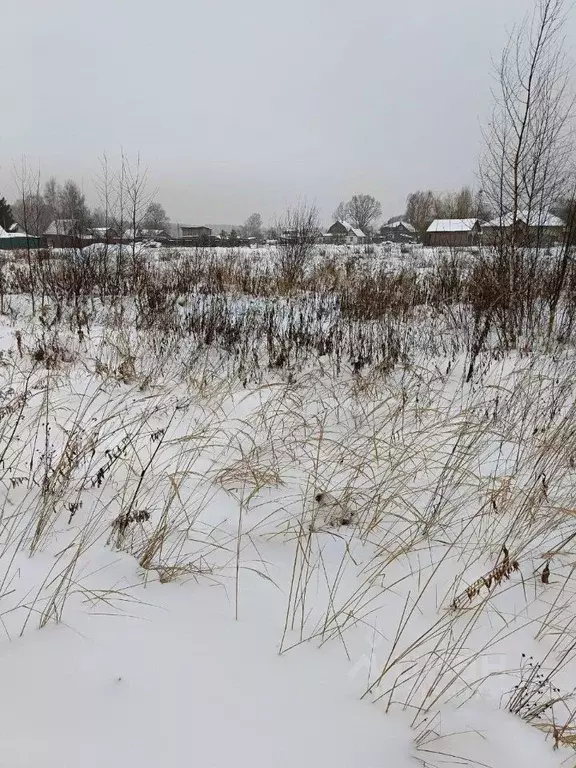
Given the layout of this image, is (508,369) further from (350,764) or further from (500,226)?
(350,764)

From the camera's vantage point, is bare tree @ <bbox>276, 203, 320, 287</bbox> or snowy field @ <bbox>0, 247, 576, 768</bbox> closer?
snowy field @ <bbox>0, 247, 576, 768</bbox>

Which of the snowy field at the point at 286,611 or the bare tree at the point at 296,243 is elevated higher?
the bare tree at the point at 296,243

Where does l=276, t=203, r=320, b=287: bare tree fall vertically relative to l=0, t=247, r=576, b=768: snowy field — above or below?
above

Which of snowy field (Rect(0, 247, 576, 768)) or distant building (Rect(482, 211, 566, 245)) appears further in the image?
distant building (Rect(482, 211, 566, 245))

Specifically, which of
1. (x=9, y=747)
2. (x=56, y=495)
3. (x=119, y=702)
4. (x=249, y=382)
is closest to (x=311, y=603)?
(x=119, y=702)

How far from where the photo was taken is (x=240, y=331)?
5.36 metres

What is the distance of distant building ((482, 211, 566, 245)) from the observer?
6.40 metres

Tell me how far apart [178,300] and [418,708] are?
22.7 feet

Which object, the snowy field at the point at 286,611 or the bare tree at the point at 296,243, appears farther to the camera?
the bare tree at the point at 296,243

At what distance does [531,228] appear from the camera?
21.3ft

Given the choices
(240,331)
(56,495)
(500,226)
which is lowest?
(56,495)

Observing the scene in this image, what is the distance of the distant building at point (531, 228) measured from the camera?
252 inches

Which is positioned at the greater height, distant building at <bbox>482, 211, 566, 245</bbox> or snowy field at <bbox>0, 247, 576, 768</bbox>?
distant building at <bbox>482, 211, 566, 245</bbox>

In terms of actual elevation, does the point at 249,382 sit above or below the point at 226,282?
below
